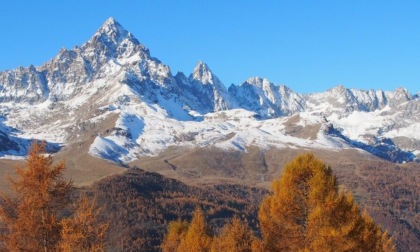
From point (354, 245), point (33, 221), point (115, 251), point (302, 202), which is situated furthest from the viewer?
point (115, 251)

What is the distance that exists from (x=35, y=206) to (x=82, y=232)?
2855 millimetres

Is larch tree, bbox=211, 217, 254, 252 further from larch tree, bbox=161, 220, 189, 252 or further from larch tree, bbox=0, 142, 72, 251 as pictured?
larch tree, bbox=0, 142, 72, 251

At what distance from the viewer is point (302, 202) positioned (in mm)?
33844

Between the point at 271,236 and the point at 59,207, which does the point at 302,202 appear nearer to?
the point at 271,236

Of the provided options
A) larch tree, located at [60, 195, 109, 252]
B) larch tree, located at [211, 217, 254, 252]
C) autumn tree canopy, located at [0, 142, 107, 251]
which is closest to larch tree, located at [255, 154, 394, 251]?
larch tree, located at [60, 195, 109, 252]

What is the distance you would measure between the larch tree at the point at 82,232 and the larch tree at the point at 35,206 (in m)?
1.00

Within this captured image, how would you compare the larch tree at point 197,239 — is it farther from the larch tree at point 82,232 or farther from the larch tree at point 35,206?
the larch tree at point 35,206

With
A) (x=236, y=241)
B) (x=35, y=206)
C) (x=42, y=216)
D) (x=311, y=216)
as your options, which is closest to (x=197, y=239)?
(x=236, y=241)

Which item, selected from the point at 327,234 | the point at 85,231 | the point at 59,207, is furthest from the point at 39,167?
the point at 327,234

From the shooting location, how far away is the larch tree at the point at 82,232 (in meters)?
28.5

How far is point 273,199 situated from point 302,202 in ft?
5.76

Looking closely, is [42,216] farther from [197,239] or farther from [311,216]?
[197,239]

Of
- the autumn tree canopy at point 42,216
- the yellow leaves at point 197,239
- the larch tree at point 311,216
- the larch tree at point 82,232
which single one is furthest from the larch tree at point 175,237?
the autumn tree canopy at point 42,216

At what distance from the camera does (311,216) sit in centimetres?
3222
